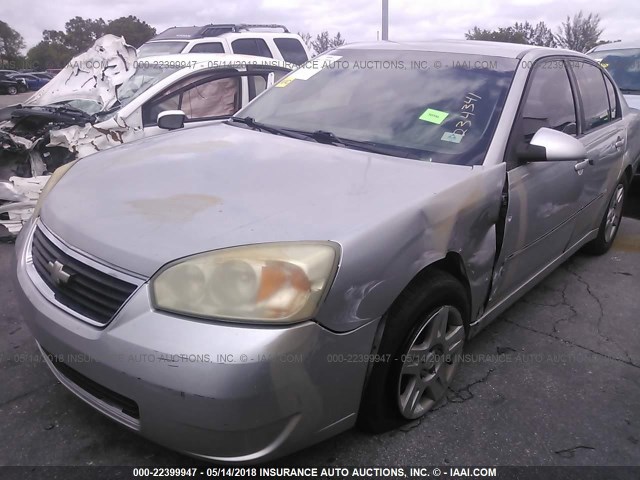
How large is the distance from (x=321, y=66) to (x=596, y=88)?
2.06m

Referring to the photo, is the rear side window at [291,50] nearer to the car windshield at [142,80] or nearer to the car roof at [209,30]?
the car roof at [209,30]

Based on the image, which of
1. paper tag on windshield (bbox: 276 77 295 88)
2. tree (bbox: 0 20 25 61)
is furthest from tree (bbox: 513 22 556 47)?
tree (bbox: 0 20 25 61)

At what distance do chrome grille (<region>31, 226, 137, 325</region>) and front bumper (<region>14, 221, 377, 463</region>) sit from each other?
Result: 0.04m

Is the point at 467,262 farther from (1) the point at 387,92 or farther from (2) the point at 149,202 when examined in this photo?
(2) the point at 149,202

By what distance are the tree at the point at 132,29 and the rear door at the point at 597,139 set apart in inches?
2045

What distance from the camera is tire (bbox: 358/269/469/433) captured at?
77.2 inches

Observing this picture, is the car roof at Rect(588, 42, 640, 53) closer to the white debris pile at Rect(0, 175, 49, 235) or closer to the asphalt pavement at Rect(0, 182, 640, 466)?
the asphalt pavement at Rect(0, 182, 640, 466)

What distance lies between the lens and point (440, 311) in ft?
7.16

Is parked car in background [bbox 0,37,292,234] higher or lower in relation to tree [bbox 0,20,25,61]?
higher

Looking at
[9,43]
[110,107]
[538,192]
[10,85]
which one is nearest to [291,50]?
[110,107]

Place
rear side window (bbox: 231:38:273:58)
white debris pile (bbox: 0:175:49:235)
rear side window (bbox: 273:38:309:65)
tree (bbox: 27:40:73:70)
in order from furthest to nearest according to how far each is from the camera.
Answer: tree (bbox: 27:40:73:70)
rear side window (bbox: 273:38:309:65)
rear side window (bbox: 231:38:273:58)
white debris pile (bbox: 0:175:49:235)

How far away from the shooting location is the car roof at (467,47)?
290cm

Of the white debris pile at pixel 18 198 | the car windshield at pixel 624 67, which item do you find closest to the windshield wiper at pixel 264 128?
the white debris pile at pixel 18 198

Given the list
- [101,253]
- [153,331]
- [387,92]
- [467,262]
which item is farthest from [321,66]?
[153,331]
